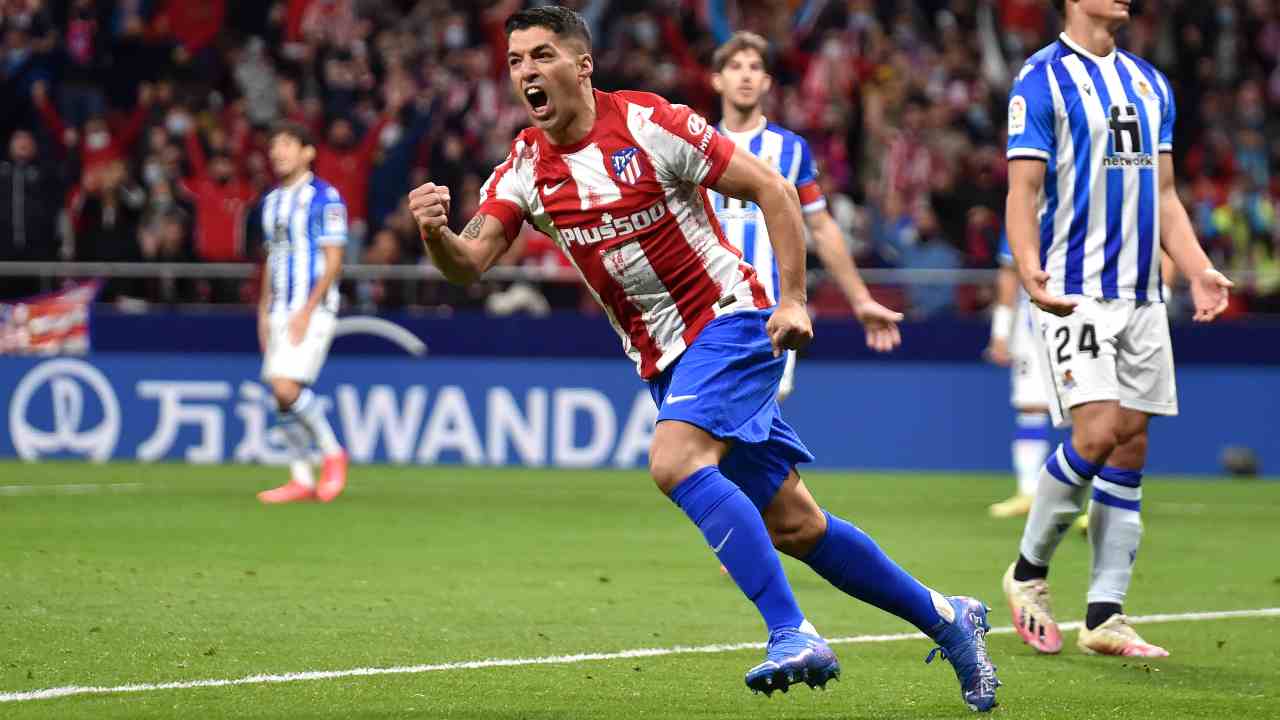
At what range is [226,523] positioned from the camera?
11375 millimetres

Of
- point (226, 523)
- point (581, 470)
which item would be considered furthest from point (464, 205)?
point (226, 523)

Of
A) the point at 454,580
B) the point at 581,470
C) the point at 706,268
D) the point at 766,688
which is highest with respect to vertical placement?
the point at 706,268

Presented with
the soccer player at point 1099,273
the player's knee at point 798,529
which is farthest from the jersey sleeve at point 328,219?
the player's knee at point 798,529

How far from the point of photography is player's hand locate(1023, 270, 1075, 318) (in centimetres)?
642

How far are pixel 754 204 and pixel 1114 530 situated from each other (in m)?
2.96

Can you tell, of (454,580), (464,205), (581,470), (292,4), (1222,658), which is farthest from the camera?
(292,4)

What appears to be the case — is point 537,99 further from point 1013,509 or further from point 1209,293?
point 1013,509

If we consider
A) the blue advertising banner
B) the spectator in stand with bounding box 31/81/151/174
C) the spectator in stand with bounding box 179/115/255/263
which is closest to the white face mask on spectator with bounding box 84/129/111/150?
the spectator in stand with bounding box 31/81/151/174

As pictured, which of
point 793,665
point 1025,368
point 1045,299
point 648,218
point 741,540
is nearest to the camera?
point 793,665

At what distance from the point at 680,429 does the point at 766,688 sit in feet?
2.66

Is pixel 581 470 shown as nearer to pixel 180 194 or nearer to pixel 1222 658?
pixel 180 194

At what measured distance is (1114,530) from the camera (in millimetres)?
6914

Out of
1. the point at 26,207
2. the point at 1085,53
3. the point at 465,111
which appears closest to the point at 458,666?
the point at 1085,53

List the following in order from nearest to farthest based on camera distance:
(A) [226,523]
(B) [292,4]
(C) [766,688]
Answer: (C) [766,688]
(A) [226,523]
(B) [292,4]
